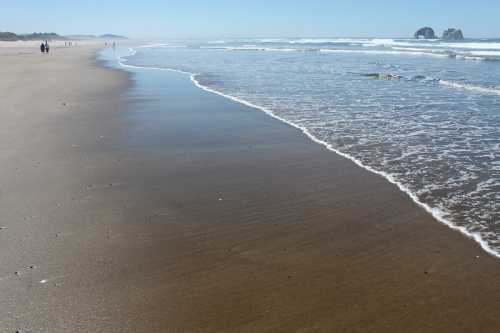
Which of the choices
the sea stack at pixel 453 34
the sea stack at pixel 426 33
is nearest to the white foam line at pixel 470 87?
the sea stack at pixel 453 34

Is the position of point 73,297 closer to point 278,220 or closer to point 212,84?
point 278,220

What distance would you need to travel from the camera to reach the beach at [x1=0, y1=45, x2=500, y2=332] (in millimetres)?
3383

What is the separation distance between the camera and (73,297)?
11.7ft

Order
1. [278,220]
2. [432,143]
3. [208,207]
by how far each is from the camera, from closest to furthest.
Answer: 1. [278,220]
2. [208,207]
3. [432,143]

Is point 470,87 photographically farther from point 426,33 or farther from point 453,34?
point 426,33

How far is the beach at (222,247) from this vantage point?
11.1 feet

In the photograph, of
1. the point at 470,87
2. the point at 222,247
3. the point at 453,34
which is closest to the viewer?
the point at 222,247

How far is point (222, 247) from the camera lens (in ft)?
14.8

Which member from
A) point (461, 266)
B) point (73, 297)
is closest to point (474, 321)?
point (461, 266)

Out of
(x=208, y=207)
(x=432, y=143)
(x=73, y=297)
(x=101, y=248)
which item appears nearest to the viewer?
(x=73, y=297)

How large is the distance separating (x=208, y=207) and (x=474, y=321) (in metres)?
3.16

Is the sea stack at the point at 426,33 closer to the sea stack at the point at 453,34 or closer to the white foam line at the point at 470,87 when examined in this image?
the sea stack at the point at 453,34

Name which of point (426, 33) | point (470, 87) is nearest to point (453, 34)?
point (426, 33)

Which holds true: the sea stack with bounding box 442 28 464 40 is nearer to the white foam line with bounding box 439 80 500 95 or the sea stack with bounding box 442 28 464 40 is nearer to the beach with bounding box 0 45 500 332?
the white foam line with bounding box 439 80 500 95
